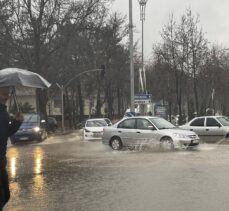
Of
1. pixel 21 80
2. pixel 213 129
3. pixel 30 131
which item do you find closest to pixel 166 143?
pixel 213 129

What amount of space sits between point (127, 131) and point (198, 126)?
4.87 meters

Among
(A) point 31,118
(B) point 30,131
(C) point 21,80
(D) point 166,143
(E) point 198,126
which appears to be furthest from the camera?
(A) point 31,118

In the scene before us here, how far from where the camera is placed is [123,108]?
90.8 metres

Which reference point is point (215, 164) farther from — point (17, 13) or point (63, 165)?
point (17, 13)

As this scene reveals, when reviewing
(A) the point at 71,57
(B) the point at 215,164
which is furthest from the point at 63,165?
(A) the point at 71,57

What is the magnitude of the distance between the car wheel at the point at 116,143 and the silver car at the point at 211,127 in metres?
4.67

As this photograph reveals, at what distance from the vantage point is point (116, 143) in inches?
926

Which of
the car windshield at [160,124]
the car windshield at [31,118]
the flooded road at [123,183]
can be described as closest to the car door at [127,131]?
the car windshield at [160,124]

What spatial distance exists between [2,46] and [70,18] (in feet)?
19.4

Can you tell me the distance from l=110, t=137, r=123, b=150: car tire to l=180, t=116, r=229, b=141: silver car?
184 inches

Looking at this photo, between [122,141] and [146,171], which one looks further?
[122,141]

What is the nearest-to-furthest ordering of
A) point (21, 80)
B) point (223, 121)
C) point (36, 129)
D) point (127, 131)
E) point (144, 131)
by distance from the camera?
point (21, 80) → point (144, 131) → point (127, 131) → point (223, 121) → point (36, 129)

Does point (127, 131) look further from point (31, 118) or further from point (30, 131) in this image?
point (31, 118)

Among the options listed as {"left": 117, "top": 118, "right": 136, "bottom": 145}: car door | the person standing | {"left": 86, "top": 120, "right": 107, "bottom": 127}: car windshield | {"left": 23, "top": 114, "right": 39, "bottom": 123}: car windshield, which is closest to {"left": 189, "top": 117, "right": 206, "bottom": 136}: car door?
{"left": 117, "top": 118, "right": 136, "bottom": 145}: car door
